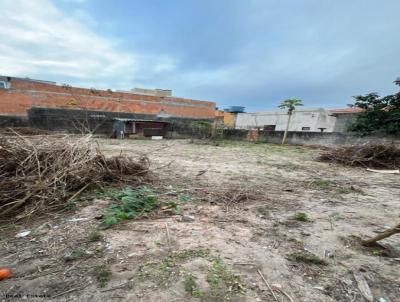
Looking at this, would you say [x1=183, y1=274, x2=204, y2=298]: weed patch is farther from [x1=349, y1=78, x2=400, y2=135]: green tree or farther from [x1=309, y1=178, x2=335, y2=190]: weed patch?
[x1=349, y1=78, x2=400, y2=135]: green tree

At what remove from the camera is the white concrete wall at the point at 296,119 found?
60.1ft

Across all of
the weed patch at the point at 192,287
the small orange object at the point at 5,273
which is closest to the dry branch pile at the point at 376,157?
the weed patch at the point at 192,287

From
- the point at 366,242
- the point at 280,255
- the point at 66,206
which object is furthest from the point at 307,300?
the point at 66,206

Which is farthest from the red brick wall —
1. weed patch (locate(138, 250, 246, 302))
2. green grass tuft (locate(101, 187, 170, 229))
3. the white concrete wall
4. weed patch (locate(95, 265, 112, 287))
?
weed patch (locate(138, 250, 246, 302))

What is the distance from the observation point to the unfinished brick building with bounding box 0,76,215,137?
15281mm

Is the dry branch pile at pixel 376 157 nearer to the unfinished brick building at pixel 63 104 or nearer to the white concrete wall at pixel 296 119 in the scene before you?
the white concrete wall at pixel 296 119

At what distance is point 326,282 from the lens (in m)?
1.65

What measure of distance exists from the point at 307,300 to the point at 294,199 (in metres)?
2.41

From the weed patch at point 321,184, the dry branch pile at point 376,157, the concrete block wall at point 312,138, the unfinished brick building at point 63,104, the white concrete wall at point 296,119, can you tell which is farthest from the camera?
the white concrete wall at point 296,119

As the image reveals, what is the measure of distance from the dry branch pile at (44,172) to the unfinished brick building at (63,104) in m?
9.20

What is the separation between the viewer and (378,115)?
10992 millimetres

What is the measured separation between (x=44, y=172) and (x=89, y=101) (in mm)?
19295

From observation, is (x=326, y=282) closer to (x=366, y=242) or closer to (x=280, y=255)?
(x=280, y=255)

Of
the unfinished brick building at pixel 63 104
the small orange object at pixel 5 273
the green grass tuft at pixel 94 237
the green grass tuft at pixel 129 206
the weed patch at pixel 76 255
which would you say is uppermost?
the unfinished brick building at pixel 63 104
